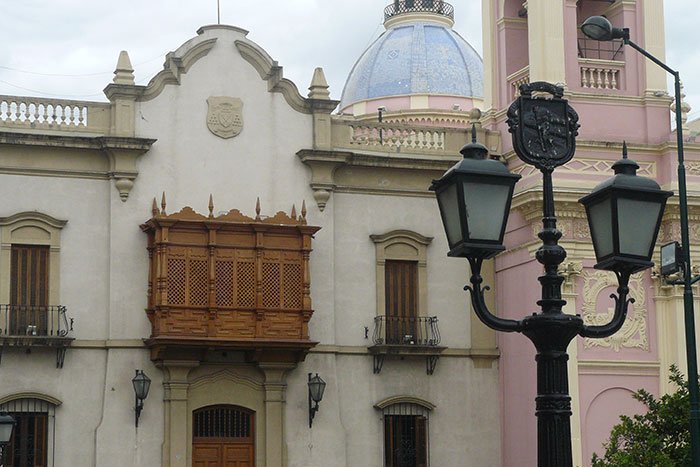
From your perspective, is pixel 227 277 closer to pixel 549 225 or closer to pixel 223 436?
pixel 223 436

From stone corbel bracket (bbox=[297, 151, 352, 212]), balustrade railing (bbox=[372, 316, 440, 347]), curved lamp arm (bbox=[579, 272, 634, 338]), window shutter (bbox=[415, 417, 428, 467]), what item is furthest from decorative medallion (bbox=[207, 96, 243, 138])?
curved lamp arm (bbox=[579, 272, 634, 338])

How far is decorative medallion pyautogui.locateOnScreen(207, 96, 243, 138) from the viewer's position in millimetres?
28781

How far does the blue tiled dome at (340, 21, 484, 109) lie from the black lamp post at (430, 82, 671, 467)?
3092cm

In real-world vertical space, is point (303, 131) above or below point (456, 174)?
above

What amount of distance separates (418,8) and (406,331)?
16097mm

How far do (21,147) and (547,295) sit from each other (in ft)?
65.7

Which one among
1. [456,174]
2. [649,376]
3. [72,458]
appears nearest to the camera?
[456,174]

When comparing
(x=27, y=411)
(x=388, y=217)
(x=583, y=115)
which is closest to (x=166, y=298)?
(x=27, y=411)

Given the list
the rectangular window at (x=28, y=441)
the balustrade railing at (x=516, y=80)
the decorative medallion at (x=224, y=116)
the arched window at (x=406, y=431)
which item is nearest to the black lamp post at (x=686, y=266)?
the arched window at (x=406, y=431)

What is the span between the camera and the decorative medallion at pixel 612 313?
2861 centimetres

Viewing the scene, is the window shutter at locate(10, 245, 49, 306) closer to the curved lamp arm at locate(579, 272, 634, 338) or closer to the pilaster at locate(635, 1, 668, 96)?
the pilaster at locate(635, 1, 668, 96)

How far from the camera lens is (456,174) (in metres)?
8.84

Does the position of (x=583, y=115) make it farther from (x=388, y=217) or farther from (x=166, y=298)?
(x=166, y=298)

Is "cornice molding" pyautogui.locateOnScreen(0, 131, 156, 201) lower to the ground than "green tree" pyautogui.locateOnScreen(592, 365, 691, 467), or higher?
higher
